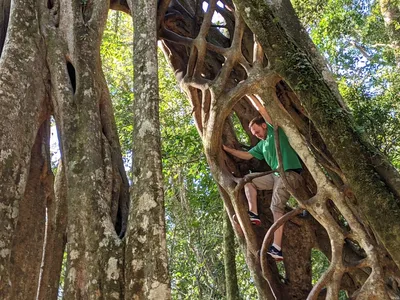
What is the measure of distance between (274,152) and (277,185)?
0.31m

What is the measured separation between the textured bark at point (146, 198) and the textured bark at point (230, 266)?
2.77m

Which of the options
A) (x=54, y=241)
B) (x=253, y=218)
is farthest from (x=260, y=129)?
(x=54, y=241)

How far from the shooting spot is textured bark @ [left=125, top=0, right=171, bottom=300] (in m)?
2.76

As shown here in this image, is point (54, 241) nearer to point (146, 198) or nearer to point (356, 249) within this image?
point (146, 198)

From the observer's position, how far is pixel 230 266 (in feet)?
18.7

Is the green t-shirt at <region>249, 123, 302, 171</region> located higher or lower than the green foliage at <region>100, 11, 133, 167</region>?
lower

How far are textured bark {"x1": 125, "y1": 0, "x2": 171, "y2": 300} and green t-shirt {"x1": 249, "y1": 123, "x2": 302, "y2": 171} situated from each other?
134 cm

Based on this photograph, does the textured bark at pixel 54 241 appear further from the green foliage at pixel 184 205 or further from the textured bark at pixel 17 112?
the green foliage at pixel 184 205

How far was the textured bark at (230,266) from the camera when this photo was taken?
5.48 metres

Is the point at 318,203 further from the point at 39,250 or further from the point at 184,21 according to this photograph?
the point at 184,21

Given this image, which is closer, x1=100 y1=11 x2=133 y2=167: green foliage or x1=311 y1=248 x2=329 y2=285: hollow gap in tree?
x1=100 y1=11 x2=133 y2=167: green foliage

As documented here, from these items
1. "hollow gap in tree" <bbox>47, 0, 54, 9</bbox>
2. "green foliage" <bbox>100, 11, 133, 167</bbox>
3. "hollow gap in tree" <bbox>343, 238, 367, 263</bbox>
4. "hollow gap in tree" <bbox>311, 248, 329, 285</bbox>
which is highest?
"green foliage" <bbox>100, 11, 133, 167</bbox>

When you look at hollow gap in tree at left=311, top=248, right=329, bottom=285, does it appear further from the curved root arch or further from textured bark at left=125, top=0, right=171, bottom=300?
textured bark at left=125, top=0, right=171, bottom=300

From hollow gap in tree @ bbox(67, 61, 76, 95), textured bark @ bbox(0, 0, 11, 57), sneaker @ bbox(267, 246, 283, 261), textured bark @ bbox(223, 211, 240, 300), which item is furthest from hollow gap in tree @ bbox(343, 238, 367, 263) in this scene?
textured bark @ bbox(0, 0, 11, 57)
